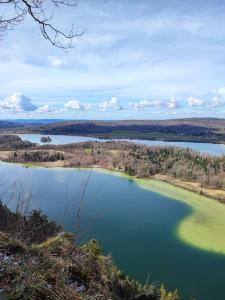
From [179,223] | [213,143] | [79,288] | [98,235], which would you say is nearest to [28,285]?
[79,288]

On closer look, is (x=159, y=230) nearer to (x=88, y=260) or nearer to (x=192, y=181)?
(x=88, y=260)

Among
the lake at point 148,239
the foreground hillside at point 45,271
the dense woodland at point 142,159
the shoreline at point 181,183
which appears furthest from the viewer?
the dense woodland at point 142,159

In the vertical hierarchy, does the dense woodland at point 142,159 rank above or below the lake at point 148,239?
below

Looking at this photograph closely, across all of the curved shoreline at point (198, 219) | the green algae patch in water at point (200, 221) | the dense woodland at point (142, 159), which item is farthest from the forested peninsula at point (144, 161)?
the green algae patch in water at point (200, 221)

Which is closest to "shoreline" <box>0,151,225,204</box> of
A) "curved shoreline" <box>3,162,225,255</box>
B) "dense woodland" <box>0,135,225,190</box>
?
"curved shoreline" <box>3,162,225,255</box>

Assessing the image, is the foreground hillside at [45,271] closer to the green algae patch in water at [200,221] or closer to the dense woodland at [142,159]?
the green algae patch in water at [200,221]

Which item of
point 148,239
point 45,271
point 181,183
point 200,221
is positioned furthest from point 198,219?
point 45,271

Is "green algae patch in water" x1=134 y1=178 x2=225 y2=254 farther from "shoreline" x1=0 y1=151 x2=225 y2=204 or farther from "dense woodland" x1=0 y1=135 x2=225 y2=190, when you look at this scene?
"dense woodland" x1=0 y1=135 x2=225 y2=190

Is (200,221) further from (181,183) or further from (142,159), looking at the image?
(142,159)
